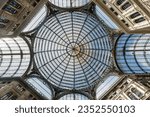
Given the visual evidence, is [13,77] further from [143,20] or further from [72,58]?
[143,20]

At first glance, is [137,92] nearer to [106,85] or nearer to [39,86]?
[106,85]

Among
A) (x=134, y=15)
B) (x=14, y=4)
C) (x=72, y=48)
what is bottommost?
(x=72, y=48)

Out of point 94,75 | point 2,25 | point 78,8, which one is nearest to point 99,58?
point 94,75

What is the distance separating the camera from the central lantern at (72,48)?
46.5m

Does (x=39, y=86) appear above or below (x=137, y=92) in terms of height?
above

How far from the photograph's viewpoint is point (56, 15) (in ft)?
151

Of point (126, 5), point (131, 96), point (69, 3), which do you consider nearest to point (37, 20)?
point (69, 3)

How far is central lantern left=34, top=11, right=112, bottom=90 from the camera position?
46500mm

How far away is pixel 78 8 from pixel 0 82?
13479 millimetres

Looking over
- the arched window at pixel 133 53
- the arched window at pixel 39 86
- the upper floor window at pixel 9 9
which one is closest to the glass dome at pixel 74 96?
the arched window at pixel 39 86

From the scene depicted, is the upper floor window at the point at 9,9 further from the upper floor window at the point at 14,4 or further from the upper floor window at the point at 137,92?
the upper floor window at the point at 137,92

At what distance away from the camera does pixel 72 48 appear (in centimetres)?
4703

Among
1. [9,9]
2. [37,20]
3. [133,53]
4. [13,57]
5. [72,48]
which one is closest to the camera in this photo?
[9,9]

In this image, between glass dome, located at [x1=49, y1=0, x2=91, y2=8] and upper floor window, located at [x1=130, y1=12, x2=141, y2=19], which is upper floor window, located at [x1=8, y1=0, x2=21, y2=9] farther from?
upper floor window, located at [x1=130, y1=12, x2=141, y2=19]
